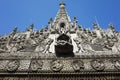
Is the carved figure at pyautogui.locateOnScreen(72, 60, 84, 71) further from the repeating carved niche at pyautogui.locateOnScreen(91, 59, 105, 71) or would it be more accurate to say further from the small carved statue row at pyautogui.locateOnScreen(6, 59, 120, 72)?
the repeating carved niche at pyautogui.locateOnScreen(91, 59, 105, 71)

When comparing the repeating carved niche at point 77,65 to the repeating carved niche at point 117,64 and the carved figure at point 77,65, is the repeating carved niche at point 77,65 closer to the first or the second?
the carved figure at point 77,65

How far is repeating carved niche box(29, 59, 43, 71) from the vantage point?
6464 mm

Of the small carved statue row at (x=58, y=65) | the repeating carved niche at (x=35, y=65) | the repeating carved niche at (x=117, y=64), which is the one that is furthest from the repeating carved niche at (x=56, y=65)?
the repeating carved niche at (x=117, y=64)

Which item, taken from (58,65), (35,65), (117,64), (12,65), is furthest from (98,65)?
(12,65)

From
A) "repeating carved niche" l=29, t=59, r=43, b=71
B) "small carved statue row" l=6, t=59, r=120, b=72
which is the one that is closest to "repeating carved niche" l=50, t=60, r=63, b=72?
"small carved statue row" l=6, t=59, r=120, b=72

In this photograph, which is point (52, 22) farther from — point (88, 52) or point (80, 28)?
point (88, 52)

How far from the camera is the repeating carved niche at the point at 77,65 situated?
6418mm

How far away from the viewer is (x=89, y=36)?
8.30 m

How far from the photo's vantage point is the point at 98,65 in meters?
6.52

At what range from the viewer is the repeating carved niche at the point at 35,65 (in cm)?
646

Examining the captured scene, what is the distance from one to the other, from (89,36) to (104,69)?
2.19m

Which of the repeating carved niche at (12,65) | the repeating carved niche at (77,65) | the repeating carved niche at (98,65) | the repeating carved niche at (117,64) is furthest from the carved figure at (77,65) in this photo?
the repeating carved niche at (12,65)

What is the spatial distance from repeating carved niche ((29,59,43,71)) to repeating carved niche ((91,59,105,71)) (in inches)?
63.3

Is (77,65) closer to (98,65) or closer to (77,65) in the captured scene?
(77,65)
